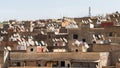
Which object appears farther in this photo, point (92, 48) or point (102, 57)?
point (92, 48)

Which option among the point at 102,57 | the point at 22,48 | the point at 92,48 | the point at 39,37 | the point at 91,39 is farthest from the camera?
the point at 39,37

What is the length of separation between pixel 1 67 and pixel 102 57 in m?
9.52

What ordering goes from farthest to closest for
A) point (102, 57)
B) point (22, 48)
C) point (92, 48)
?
point (22, 48), point (92, 48), point (102, 57)

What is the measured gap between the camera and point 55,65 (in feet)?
152

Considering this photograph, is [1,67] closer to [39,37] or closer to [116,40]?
[116,40]

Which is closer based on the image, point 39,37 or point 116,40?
point 116,40

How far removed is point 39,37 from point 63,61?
858 inches

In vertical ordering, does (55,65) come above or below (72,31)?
below

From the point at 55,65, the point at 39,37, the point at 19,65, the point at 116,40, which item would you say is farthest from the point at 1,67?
the point at 39,37

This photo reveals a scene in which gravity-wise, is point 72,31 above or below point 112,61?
above

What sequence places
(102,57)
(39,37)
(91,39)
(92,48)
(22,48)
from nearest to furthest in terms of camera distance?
(102,57)
(92,48)
(22,48)
(91,39)
(39,37)

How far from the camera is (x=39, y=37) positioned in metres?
67.7

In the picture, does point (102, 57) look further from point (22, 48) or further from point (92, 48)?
point (22, 48)

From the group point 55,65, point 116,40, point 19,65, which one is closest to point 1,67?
point 19,65
